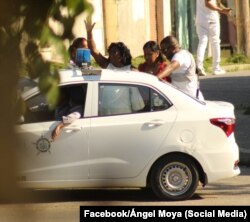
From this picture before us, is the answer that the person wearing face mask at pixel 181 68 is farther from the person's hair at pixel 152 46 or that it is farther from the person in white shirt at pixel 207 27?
the person in white shirt at pixel 207 27

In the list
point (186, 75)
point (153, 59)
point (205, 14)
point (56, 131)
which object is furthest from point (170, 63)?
point (205, 14)

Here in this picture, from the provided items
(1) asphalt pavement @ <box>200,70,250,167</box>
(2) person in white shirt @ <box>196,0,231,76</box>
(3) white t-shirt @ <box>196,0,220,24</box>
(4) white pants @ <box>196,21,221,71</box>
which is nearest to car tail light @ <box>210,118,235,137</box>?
Answer: (1) asphalt pavement @ <box>200,70,250,167</box>

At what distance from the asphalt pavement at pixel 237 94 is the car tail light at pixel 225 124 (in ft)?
8.20

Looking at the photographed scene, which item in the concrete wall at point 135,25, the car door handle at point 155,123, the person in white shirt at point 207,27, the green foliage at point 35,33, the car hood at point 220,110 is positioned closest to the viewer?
the green foliage at point 35,33

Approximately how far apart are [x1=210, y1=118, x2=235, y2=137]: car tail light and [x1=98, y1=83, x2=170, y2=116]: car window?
51cm

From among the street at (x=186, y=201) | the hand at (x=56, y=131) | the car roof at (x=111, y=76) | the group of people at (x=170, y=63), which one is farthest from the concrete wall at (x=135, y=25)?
the hand at (x=56, y=131)

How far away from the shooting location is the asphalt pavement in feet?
40.9

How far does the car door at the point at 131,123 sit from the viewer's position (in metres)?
8.84

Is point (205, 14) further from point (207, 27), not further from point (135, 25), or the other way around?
point (135, 25)

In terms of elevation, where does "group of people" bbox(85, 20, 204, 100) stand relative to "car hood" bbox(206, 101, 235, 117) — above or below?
above

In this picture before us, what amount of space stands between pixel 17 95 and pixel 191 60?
896 cm

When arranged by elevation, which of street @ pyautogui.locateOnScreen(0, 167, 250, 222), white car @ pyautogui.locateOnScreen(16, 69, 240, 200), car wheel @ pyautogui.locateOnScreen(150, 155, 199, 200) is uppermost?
white car @ pyautogui.locateOnScreen(16, 69, 240, 200)

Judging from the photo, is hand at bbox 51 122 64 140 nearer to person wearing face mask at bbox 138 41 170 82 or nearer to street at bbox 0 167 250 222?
street at bbox 0 167 250 222

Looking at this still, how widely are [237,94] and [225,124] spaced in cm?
753
